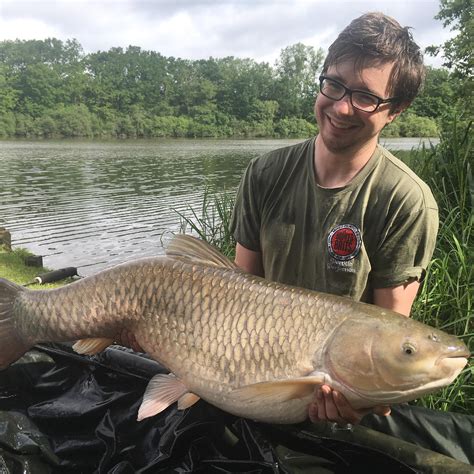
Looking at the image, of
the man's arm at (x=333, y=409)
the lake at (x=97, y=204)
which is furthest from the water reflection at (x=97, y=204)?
the man's arm at (x=333, y=409)

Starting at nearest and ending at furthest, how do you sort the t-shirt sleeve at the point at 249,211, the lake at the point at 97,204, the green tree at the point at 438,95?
the t-shirt sleeve at the point at 249,211 → the lake at the point at 97,204 → the green tree at the point at 438,95

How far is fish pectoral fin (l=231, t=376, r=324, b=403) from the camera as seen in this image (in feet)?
3.74

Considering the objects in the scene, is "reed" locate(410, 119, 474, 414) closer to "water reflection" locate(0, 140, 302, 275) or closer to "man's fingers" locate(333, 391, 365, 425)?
"man's fingers" locate(333, 391, 365, 425)

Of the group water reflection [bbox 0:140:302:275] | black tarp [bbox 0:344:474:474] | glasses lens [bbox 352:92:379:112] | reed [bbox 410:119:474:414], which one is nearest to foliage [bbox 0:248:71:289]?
water reflection [bbox 0:140:302:275]

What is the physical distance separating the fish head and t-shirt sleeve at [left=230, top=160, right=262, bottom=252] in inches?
24.2

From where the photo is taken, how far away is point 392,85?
1.44 m

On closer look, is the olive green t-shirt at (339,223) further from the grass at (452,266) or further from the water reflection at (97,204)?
the water reflection at (97,204)

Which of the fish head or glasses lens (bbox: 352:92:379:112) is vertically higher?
glasses lens (bbox: 352:92:379:112)

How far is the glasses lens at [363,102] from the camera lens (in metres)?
1.42

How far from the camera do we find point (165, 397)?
1373mm

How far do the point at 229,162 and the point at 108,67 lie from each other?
47594 mm

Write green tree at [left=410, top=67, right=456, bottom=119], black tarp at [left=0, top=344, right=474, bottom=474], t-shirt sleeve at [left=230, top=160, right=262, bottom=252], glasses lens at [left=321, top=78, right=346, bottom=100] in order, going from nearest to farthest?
1. black tarp at [left=0, top=344, right=474, bottom=474]
2. glasses lens at [left=321, top=78, right=346, bottom=100]
3. t-shirt sleeve at [left=230, top=160, right=262, bottom=252]
4. green tree at [left=410, top=67, right=456, bottom=119]

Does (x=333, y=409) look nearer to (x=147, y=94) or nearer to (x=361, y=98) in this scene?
(x=361, y=98)

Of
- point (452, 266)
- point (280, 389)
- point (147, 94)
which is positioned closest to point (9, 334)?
point (280, 389)
